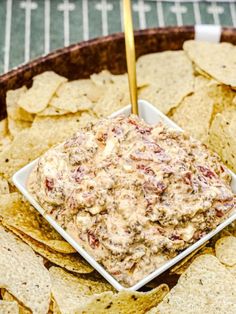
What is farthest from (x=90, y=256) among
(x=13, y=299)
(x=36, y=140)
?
(x=36, y=140)

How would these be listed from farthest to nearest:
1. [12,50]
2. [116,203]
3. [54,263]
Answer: [12,50] → [54,263] → [116,203]

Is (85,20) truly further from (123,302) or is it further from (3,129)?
(123,302)

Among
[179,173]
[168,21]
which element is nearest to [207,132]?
[179,173]

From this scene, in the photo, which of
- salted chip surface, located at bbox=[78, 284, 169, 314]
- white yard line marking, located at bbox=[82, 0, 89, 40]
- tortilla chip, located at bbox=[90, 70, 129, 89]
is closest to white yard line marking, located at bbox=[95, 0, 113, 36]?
white yard line marking, located at bbox=[82, 0, 89, 40]

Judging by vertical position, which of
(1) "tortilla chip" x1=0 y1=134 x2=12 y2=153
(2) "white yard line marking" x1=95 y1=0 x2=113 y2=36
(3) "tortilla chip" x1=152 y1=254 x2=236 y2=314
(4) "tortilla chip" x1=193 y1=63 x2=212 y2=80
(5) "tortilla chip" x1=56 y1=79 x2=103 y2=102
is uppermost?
(2) "white yard line marking" x1=95 y1=0 x2=113 y2=36

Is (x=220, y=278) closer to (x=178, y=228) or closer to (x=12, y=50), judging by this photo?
(x=178, y=228)

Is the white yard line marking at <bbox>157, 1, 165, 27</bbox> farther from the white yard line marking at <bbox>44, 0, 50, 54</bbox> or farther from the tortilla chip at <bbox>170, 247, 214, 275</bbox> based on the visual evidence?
the tortilla chip at <bbox>170, 247, 214, 275</bbox>
